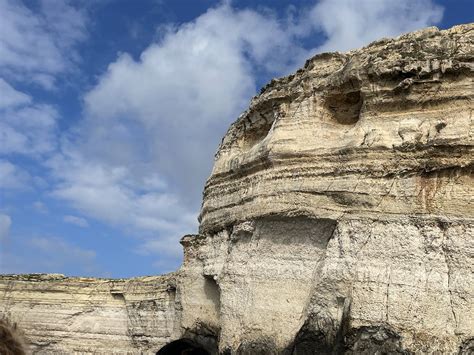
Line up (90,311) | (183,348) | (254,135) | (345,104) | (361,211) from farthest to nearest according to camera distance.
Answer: (90,311) → (254,135) → (183,348) → (345,104) → (361,211)

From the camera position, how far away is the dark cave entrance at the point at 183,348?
11.2m

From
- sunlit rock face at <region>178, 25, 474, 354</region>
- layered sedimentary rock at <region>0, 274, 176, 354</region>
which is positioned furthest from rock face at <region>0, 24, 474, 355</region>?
layered sedimentary rock at <region>0, 274, 176, 354</region>

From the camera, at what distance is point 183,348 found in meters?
11.6

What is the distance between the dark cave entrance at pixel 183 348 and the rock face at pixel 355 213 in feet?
0.19

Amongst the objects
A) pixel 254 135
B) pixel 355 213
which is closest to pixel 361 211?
pixel 355 213

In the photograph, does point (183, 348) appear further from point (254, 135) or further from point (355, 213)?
point (355, 213)

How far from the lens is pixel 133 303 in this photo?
16328mm

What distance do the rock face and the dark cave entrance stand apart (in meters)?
0.06

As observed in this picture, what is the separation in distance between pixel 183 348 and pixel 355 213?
15.5ft

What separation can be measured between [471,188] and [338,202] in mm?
1954

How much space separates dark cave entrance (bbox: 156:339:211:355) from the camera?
11.2 metres

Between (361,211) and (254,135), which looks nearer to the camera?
(361,211)

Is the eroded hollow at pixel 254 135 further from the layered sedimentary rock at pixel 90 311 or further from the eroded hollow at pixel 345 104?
the layered sedimentary rock at pixel 90 311

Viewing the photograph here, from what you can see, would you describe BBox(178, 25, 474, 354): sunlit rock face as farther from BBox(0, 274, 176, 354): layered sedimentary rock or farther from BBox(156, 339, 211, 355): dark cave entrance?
BBox(0, 274, 176, 354): layered sedimentary rock
